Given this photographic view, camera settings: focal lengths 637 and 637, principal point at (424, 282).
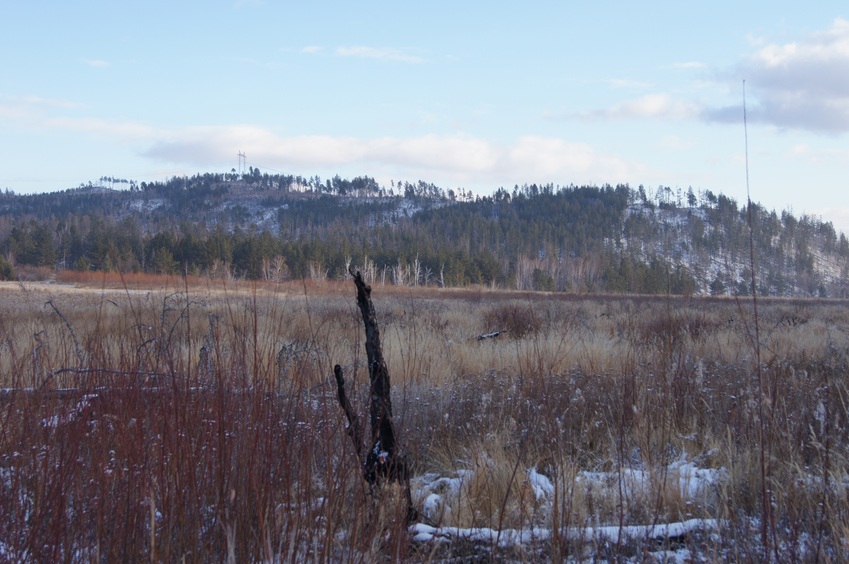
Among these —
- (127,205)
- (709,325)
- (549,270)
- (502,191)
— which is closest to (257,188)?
(127,205)

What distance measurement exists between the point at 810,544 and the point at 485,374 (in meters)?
4.03

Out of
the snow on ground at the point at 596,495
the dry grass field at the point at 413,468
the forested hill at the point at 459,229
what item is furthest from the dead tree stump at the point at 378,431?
the forested hill at the point at 459,229

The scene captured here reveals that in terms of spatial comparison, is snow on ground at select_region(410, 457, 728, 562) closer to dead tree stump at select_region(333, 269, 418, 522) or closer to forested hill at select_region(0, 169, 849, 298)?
dead tree stump at select_region(333, 269, 418, 522)

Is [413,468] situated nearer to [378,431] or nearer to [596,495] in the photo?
[596,495]

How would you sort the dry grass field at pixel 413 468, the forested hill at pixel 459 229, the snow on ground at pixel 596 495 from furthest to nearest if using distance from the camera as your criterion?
the forested hill at pixel 459 229, the snow on ground at pixel 596 495, the dry grass field at pixel 413 468

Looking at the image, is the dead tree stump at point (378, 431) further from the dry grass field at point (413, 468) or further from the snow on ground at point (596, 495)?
the snow on ground at point (596, 495)

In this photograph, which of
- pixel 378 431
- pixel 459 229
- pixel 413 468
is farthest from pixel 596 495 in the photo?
pixel 459 229

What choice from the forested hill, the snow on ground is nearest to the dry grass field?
the snow on ground

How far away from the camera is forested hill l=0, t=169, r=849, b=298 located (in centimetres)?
6712

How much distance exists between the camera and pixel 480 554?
2.61 m

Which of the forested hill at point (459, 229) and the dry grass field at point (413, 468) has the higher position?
the forested hill at point (459, 229)

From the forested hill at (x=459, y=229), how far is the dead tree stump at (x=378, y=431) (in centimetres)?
3883

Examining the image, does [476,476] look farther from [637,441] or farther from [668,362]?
[668,362]

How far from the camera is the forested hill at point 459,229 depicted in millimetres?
67125
